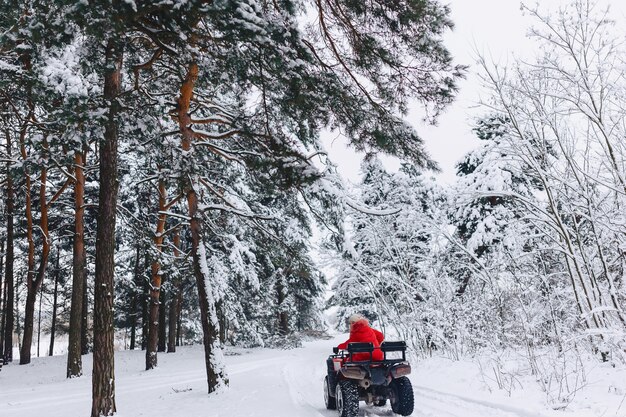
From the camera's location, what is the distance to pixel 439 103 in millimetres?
7352

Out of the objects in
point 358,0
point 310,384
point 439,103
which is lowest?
point 310,384

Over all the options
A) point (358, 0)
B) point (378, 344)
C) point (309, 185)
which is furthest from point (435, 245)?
point (358, 0)

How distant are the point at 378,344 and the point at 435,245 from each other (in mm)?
6485

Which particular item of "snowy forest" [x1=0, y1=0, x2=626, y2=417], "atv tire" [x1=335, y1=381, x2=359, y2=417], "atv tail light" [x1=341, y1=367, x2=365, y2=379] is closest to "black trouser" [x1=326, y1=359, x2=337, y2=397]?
"atv tire" [x1=335, y1=381, x2=359, y2=417]

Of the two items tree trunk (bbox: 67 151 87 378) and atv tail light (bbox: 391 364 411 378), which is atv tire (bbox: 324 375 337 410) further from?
tree trunk (bbox: 67 151 87 378)

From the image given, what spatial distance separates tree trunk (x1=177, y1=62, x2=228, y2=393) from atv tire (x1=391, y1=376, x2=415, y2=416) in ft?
15.1

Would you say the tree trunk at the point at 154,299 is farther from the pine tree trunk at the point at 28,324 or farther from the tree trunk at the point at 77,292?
the pine tree trunk at the point at 28,324

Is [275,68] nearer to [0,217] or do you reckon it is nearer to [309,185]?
[309,185]

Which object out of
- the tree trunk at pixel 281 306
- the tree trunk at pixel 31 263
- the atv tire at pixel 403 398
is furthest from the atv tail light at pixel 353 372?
the tree trunk at pixel 281 306

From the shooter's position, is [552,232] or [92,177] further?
[92,177]

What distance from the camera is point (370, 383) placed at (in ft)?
21.5

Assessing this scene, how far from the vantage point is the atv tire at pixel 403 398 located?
638 cm

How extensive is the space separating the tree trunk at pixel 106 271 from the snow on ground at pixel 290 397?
1193 millimetres

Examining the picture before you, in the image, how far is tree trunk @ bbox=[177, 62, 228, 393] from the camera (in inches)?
383
